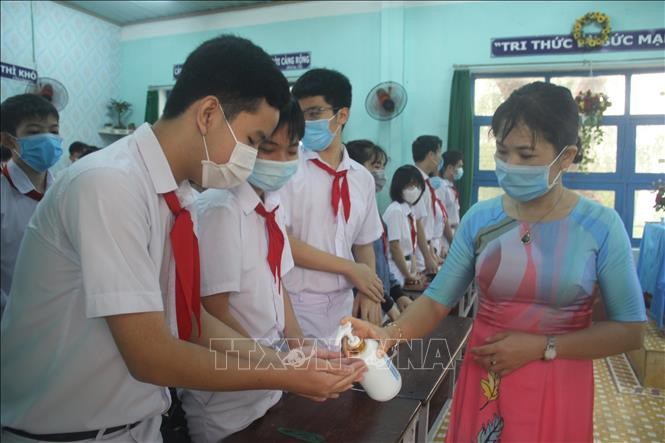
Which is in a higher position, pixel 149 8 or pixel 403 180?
pixel 149 8

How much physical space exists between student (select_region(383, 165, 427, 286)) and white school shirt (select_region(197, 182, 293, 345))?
2.40 meters

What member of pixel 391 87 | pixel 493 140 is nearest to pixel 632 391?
pixel 493 140

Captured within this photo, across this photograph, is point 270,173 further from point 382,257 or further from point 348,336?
point 382,257

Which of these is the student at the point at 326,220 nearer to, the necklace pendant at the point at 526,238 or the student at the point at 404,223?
the necklace pendant at the point at 526,238

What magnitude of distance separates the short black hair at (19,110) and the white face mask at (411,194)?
8.43ft

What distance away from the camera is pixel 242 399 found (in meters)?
1.30

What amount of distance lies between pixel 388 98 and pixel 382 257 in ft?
12.3

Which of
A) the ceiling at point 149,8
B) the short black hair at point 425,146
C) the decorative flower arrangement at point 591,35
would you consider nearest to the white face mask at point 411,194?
the short black hair at point 425,146

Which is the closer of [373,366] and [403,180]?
[373,366]

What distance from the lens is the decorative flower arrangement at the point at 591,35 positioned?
5574 mm

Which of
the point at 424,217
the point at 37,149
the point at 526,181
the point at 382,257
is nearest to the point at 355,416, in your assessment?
the point at 526,181

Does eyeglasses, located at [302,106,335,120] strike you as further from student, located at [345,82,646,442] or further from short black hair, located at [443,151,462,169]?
short black hair, located at [443,151,462,169]

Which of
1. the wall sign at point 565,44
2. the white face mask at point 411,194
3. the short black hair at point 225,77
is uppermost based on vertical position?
the wall sign at point 565,44

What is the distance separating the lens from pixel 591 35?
5.66 metres
